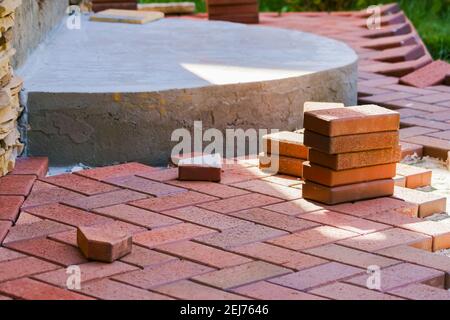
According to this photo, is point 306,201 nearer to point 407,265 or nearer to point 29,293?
point 407,265

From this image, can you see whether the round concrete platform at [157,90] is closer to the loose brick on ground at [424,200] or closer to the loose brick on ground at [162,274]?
the loose brick on ground at [424,200]

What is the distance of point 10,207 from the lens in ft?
13.2

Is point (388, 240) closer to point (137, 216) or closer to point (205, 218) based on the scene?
point (205, 218)

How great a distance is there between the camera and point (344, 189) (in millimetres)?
4152

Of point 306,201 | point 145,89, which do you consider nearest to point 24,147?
point 145,89

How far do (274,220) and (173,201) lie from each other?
0.44 metres

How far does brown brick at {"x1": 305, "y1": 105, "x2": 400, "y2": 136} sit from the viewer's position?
4.04 metres

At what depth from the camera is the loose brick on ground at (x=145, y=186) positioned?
430 cm

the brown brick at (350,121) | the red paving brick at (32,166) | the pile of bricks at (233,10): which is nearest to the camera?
the brown brick at (350,121)

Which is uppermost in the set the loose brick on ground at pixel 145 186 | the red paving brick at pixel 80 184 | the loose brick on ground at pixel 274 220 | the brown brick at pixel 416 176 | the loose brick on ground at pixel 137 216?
the red paving brick at pixel 80 184

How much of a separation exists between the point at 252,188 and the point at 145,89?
76 cm

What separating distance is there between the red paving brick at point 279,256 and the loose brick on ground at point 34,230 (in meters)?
0.66

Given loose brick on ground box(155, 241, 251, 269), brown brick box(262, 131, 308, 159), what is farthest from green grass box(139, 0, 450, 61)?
loose brick on ground box(155, 241, 251, 269)

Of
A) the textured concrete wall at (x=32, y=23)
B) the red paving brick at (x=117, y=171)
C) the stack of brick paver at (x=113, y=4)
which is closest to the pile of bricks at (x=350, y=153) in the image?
the red paving brick at (x=117, y=171)
